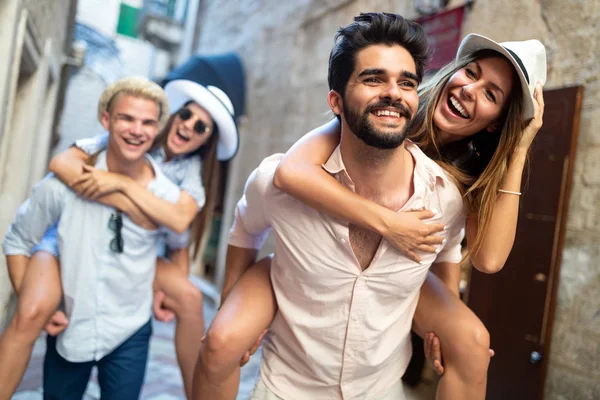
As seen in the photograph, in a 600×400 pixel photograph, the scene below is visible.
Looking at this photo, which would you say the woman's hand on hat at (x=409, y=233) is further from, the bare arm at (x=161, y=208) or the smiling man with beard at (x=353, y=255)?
the bare arm at (x=161, y=208)

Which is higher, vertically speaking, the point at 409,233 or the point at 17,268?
the point at 409,233

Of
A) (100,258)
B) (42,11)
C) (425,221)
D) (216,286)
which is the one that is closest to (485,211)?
(425,221)

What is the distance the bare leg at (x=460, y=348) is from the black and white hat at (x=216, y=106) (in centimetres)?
155

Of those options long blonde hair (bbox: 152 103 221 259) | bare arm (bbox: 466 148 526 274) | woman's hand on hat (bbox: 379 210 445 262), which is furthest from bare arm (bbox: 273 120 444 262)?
long blonde hair (bbox: 152 103 221 259)

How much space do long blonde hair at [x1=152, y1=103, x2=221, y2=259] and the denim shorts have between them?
2.26 ft

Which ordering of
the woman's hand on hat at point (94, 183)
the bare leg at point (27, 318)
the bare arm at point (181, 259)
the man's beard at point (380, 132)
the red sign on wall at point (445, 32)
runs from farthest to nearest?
the red sign on wall at point (445, 32) → the bare arm at point (181, 259) → the woman's hand on hat at point (94, 183) → the bare leg at point (27, 318) → the man's beard at point (380, 132)

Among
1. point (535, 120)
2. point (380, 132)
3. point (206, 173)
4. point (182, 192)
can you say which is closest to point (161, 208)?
point (182, 192)

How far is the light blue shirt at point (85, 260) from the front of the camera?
7.61 feet

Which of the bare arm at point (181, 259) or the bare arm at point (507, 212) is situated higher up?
the bare arm at point (507, 212)

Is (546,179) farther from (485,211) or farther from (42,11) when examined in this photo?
(42,11)

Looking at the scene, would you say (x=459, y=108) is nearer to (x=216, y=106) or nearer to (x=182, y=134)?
(x=216, y=106)

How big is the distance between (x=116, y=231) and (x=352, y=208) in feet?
3.98

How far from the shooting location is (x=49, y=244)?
7.83 feet

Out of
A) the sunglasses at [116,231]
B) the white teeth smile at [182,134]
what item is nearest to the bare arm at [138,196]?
the sunglasses at [116,231]
